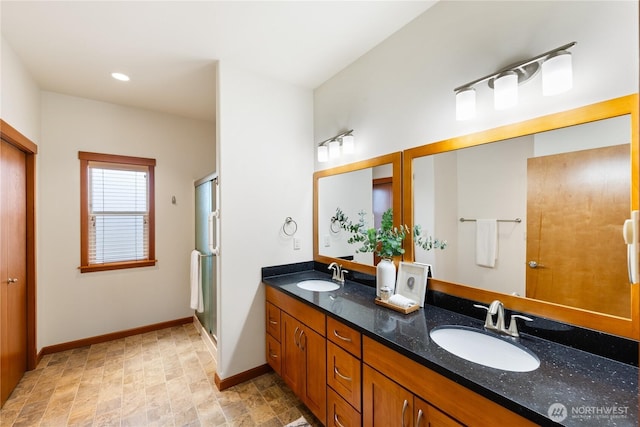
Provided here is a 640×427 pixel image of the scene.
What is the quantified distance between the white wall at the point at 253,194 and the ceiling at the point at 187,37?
246 millimetres

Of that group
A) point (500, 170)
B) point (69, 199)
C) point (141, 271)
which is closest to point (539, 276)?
point (500, 170)

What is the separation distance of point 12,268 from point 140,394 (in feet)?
4.96

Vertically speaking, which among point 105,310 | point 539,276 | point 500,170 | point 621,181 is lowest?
point 105,310

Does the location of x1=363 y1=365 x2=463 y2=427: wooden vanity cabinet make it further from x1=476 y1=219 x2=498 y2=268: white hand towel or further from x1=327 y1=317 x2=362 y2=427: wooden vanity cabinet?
x1=476 y1=219 x2=498 y2=268: white hand towel

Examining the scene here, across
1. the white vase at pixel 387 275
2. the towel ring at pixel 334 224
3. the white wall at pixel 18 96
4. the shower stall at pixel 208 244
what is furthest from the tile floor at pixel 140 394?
the white wall at pixel 18 96

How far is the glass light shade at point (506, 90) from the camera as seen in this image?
4.30 feet

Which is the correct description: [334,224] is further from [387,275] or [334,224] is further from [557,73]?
[557,73]

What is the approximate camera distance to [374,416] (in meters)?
1.35

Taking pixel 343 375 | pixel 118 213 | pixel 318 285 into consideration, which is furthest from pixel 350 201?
pixel 118 213

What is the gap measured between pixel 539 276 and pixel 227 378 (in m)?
2.36

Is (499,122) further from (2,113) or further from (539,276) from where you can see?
(2,113)

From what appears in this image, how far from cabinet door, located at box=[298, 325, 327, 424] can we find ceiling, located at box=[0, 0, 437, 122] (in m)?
2.12

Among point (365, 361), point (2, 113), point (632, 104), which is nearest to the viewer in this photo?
point (632, 104)

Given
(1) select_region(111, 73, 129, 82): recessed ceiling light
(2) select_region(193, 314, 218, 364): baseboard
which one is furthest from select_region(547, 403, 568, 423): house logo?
(1) select_region(111, 73, 129, 82): recessed ceiling light
